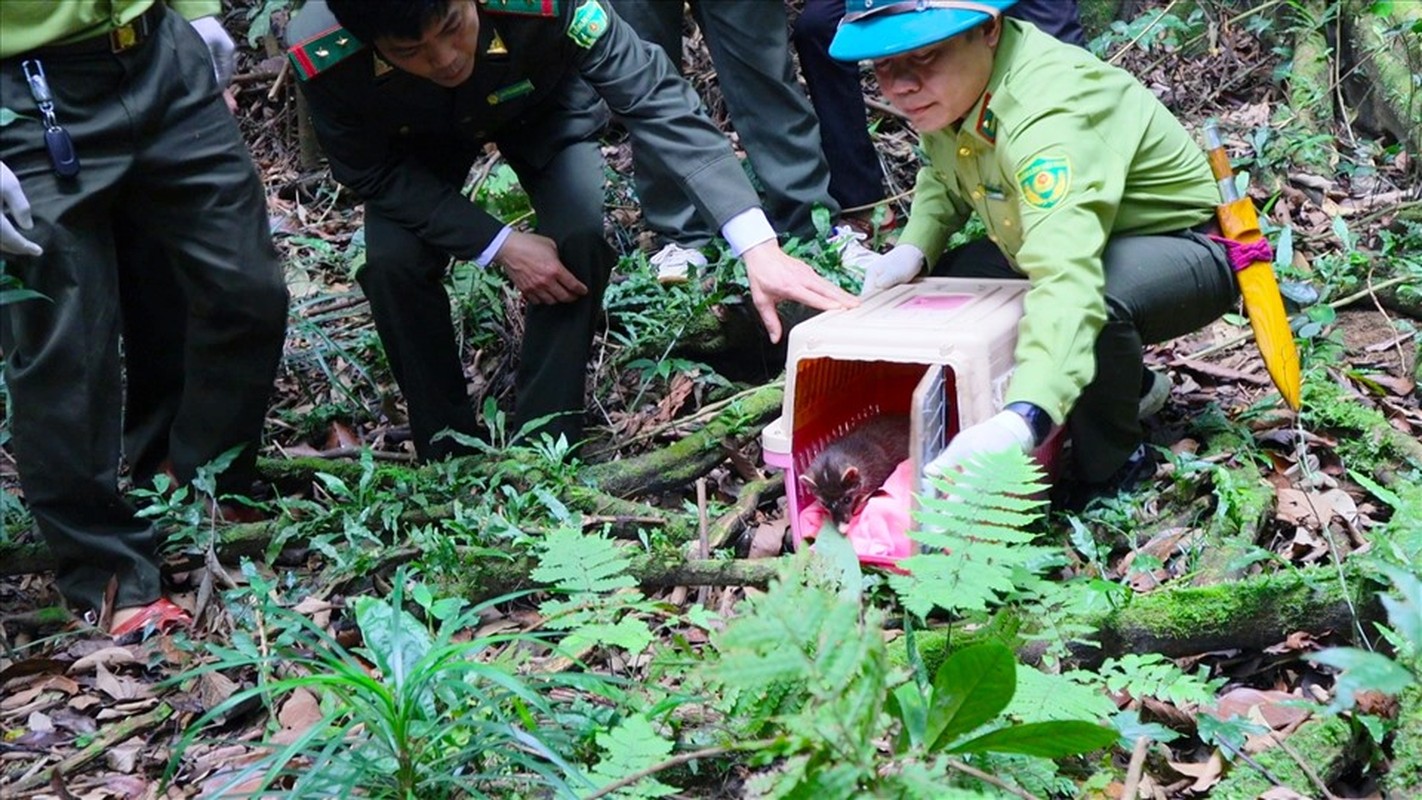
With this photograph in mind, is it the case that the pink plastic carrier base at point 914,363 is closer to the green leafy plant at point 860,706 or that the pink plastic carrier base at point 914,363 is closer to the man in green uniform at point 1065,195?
the man in green uniform at point 1065,195

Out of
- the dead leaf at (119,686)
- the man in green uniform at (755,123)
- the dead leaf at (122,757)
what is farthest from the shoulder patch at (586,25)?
the dead leaf at (122,757)

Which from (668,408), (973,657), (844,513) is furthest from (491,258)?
(973,657)

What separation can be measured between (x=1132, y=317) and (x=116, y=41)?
247cm

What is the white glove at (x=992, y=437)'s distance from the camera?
107 inches

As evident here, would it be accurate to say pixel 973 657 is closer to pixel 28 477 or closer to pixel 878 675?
pixel 878 675

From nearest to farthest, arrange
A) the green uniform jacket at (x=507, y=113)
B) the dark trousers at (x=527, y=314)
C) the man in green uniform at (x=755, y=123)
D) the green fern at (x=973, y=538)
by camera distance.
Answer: the green fern at (x=973, y=538) → the green uniform jacket at (x=507, y=113) → the dark trousers at (x=527, y=314) → the man in green uniform at (x=755, y=123)

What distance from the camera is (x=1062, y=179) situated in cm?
306

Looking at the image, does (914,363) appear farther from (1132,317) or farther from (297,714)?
(297,714)

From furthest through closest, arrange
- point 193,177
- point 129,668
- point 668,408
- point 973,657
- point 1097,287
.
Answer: point 668,408
point 193,177
point 129,668
point 1097,287
point 973,657

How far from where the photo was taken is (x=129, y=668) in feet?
10.9

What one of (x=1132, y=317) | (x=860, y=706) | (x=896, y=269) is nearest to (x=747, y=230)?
(x=896, y=269)

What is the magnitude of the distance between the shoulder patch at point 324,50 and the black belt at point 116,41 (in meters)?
0.35

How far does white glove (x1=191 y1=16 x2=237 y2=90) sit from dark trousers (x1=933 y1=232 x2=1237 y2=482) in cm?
239

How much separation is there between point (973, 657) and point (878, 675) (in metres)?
0.22
